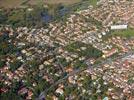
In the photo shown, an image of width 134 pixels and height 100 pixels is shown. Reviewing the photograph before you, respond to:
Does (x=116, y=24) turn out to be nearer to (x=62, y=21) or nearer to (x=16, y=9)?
(x=62, y=21)

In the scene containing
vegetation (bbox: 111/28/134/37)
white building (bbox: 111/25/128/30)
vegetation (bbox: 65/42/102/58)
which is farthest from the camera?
white building (bbox: 111/25/128/30)

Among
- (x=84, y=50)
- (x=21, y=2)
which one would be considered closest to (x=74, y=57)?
(x=84, y=50)

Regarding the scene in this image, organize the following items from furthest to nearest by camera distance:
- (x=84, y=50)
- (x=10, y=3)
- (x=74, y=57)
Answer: (x=10, y=3), (x=84, y=50), (x=74, y=57)

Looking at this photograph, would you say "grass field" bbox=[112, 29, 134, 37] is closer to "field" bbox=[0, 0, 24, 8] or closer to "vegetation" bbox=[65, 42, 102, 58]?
"vegetation" bbox=[65, 42, 102, 58]

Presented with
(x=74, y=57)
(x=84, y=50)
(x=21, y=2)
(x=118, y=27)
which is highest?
(x=21, y=2)

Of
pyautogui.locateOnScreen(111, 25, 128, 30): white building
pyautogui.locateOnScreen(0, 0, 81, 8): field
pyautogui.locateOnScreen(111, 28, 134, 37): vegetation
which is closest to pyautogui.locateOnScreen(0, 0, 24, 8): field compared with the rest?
pyautogui.locateOnScreen(0, 0, 81, 8): field

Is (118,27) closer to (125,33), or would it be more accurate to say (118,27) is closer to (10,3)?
(125,33)

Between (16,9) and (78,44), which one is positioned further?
(16,9)

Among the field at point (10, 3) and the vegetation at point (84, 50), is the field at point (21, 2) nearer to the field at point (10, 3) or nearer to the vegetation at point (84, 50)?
the field at point (10, 3)

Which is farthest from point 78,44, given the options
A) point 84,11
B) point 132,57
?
point 84,11
